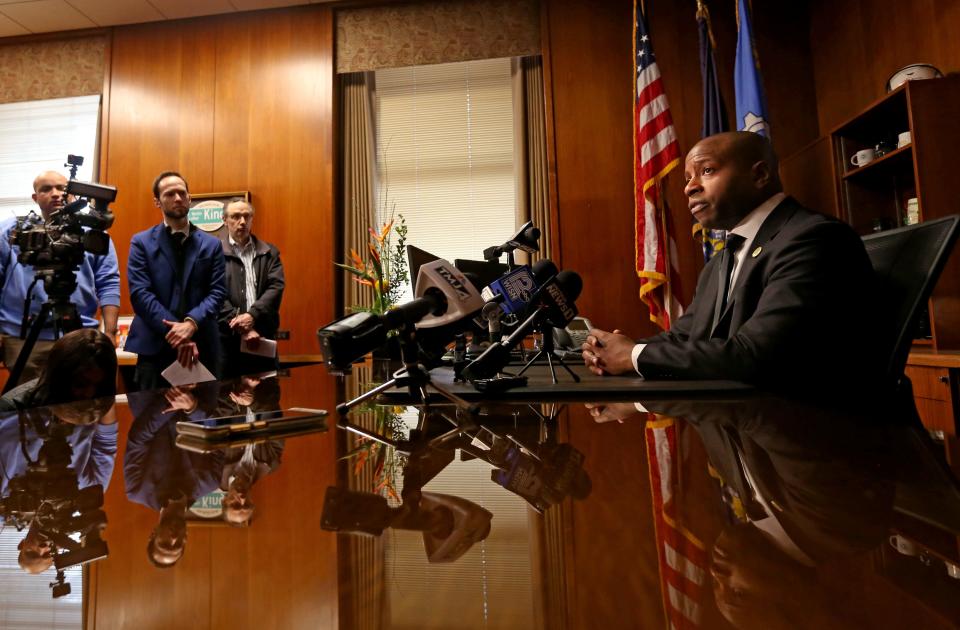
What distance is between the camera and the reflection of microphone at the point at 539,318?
93 centimetres

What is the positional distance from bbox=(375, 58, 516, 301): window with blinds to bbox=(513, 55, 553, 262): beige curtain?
Answer: 0.35ft

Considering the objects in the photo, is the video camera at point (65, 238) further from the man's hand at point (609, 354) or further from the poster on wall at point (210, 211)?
the poster on wall at point (210, 211)

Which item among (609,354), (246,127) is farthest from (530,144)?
(609,354)

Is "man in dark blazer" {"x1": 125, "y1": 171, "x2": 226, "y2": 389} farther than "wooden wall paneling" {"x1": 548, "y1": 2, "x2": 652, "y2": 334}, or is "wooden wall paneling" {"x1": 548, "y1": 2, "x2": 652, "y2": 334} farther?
"wooden wall paneling" {"x1": 548, "y1": 2, "x2": 652, "y2": 334}

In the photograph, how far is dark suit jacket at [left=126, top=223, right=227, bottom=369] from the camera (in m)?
2.35

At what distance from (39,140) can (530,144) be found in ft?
13.0

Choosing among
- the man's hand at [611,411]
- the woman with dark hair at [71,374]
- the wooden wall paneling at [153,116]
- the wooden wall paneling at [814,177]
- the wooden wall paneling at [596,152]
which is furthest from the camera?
the wooden wall paneling at [153,116]

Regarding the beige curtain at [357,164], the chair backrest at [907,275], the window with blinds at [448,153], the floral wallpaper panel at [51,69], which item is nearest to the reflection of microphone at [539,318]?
the chair backrest at [907,275]

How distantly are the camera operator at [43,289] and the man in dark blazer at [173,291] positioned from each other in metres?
0.26

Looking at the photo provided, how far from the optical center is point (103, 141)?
441 cm

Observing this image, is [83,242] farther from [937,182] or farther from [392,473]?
[937,182]

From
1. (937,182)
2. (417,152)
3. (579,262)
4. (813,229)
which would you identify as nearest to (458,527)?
(813,229)

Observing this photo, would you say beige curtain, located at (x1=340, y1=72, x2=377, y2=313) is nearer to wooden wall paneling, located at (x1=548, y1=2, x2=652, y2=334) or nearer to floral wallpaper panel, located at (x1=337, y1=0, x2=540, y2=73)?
floral wallpaper panel, located at (x1=337, y1=0, x2=540, y2=73)

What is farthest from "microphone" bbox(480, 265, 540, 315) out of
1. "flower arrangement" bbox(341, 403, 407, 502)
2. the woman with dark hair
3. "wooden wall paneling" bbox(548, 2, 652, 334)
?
"wooden wall paneling" bbox(548, 2, 652, 334)
